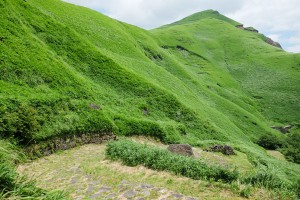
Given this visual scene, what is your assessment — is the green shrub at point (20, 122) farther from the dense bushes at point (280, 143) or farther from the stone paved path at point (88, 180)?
the dense bushes at point (280, 143)

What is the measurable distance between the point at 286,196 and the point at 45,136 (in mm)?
17692

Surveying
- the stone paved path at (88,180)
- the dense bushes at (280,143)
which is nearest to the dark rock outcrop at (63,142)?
the stone paved path at (88,180)

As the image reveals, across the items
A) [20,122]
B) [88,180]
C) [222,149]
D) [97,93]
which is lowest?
[222,149]

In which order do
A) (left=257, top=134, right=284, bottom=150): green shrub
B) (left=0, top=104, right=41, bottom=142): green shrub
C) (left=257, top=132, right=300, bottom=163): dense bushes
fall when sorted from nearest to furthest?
(left=0, top=104, right=41, bottom=142): green shrub < (left=257, top=132, right=300, bottom=163): dense bushes < (left=257, top=134, right=284, bottom=150): green shrub

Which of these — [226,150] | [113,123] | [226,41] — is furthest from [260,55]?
[113,123]

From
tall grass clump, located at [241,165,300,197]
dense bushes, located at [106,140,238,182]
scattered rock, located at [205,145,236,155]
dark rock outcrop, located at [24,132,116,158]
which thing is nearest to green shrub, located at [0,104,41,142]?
dark rock outcrop, located at [24,132,116,158]

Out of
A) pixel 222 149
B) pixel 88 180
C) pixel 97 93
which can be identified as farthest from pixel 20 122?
pixel 222 149

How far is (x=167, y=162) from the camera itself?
16094 millimetres

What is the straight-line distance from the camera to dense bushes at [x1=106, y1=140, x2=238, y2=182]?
1450 cm

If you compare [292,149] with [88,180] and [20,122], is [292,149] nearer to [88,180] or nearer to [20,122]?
[88,180]

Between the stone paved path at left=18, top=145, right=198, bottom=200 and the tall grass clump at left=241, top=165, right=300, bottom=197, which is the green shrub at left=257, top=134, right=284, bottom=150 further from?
the tall grass clump at left=241, top=165, right=300, bottom=197

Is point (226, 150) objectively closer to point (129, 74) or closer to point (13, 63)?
point (129, 74)

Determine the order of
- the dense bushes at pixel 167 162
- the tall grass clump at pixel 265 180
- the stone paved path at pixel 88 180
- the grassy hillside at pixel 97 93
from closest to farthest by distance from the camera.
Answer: the stone paved path at pixel 88 180, the tall grass clump at pixel 265 180, the dense bushes at pixel 167 162, the grassy hillside at pixel 97 93

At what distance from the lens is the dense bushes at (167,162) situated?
14500 millimetres
